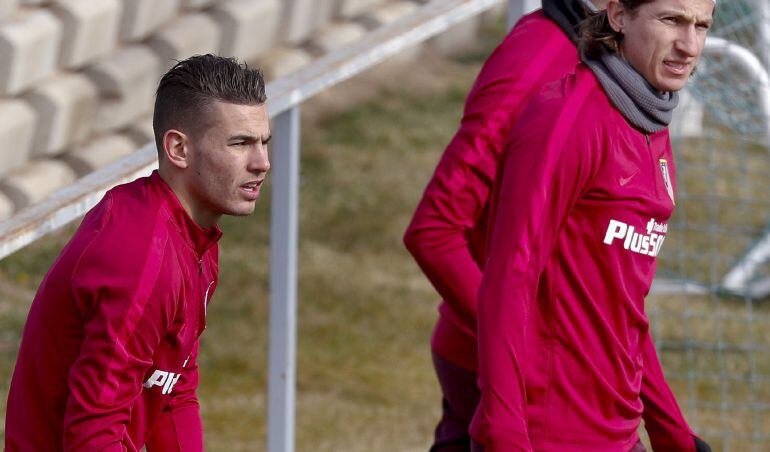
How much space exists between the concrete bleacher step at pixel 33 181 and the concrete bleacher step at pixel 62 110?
0.07m

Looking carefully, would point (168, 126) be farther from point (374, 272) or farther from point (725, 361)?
point (374, 272)

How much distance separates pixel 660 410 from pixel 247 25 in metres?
4.96

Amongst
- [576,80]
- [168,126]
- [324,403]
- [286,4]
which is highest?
[286,4]

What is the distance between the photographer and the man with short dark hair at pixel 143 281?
2.03m

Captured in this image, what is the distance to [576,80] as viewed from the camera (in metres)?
2.41

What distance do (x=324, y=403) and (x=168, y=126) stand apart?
3.39 metres

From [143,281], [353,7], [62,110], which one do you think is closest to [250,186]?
[143,281]

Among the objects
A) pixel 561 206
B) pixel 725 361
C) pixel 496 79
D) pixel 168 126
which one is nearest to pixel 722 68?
pixel 725 361

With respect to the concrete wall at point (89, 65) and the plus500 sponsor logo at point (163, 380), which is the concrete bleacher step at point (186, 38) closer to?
the concrete wall at point (89, 65)

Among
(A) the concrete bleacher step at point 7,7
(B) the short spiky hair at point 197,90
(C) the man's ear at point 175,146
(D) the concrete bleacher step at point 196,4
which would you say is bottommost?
(C) the man's ear at point 175,146

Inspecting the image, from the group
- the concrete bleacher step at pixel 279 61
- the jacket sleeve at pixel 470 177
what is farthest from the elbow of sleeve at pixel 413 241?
the concrete bleacher step at pixel 279 61

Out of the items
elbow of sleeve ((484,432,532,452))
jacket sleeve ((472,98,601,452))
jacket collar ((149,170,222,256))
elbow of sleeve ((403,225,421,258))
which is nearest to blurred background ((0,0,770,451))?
elbow of sleeve ((403,225,421,258))

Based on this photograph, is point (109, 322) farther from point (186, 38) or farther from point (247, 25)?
point (247, 25)

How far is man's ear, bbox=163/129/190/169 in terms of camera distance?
219 centimetres
